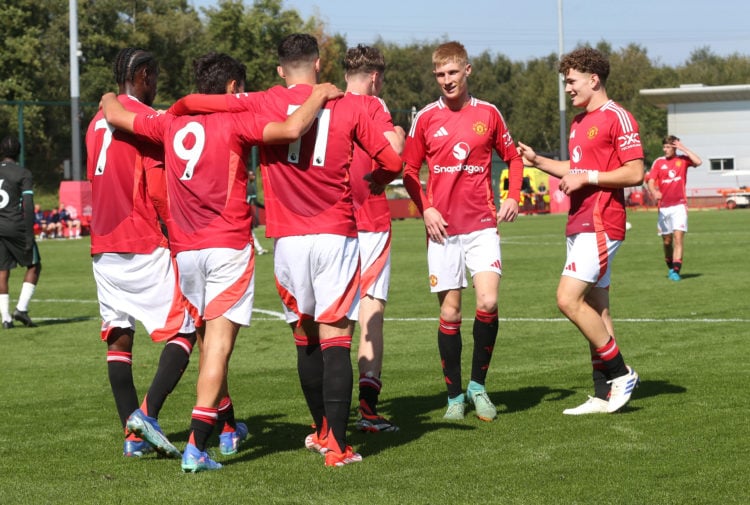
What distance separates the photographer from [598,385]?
7840 millimetres

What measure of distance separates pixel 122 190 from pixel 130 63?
29.2 inches

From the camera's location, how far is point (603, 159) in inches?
304

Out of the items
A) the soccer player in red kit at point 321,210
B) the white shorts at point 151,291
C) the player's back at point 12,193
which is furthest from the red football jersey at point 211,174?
the player's back at point 12,193

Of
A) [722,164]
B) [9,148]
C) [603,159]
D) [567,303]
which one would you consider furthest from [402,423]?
[722,164]

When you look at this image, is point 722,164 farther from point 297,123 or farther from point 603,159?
point 297,123

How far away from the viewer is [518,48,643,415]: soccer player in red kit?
7598 millimetres

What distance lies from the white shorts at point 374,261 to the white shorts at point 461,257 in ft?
1.11

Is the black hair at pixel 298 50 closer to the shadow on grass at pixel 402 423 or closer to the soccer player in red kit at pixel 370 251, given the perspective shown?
the soccer player in red kit at pixel 370 251

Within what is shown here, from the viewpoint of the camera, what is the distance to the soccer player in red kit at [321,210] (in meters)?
6.14

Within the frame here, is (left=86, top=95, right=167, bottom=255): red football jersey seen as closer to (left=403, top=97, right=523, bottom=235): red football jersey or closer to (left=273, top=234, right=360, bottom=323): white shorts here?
(left=273, top=234, right=360, bottom=323): white shorts

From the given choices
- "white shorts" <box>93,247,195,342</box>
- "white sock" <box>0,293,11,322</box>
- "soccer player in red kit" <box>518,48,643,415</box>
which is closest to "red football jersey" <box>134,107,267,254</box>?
"white shorts" <box>93,247,195,342</box>

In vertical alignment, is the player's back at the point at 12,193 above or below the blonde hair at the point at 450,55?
below

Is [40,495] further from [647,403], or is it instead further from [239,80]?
[647,403]

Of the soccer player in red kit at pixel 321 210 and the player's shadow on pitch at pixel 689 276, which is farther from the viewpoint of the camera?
the player's shadow on pitch at pixel 689 276
